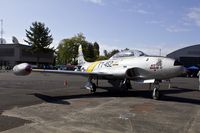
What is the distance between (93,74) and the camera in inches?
662

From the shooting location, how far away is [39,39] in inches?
3420

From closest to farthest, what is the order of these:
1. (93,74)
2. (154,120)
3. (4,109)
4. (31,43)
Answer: (154,120) → (4,109) → (93,74) → (31,43)

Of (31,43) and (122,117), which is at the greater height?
(31,43)

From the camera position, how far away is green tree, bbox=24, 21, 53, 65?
282 ft

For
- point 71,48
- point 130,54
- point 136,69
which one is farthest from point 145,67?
point 71,48

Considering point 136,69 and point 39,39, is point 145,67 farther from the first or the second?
point 39,39

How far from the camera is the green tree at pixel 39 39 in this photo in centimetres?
8591

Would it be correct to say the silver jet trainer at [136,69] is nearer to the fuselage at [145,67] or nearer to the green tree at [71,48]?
the fuselage at [145,67]

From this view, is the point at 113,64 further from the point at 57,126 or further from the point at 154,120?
the point at 57,126

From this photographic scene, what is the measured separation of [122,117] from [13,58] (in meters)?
95.5

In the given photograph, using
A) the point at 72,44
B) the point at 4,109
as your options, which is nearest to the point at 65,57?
the point at 72,44

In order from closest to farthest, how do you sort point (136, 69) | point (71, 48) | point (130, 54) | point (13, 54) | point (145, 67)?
point (145, 67) < point (136, 69) < point (130, 54) < point (71, 48) < point (13, 54)

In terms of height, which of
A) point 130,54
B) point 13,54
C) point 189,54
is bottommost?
point 130,54

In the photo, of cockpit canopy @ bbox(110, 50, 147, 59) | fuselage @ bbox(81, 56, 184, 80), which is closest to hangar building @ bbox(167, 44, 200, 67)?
cockpit canopy @ bbox(110, 50, 147, 59)
